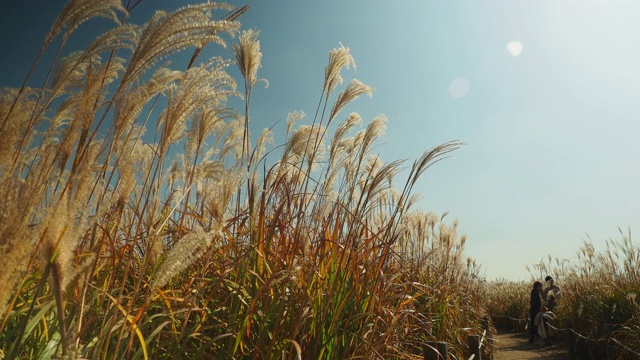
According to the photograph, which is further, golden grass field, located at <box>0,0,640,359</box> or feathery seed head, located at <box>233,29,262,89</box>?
feathery seed head, located at <box>233,29,262,89</box>

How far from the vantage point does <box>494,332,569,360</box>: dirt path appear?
305 inches

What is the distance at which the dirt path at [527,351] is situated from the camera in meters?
7.74

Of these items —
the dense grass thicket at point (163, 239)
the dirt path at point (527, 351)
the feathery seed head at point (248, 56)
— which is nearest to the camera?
the dense grass thicket at point (163, 239)

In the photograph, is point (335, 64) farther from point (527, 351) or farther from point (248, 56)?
point (527, 351)

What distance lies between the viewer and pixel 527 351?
8523 mm

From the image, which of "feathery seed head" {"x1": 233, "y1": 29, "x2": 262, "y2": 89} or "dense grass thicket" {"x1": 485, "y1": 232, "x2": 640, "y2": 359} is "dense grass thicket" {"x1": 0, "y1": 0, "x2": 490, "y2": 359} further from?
"dense grass thicket" {"x1": 485, "y1": 232, "x2": 640, "y2": 359}

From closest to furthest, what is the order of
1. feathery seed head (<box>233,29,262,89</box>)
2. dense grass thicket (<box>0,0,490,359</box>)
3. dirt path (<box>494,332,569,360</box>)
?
1. dense grass thicket (<box>0,0,490,359</box>)
2. feathery seed head (<box>233,29,262,89</box>)
3. dirt path (<box>494,332,569,360</box>)

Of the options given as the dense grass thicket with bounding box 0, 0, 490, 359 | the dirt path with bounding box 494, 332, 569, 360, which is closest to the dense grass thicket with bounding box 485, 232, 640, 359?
the dirt path with bounding box 494, 332, 569, 360

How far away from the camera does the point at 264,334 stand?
2.14 meters

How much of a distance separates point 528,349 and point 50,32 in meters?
9.57

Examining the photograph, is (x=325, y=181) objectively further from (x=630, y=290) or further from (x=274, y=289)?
(x=630, y=290)

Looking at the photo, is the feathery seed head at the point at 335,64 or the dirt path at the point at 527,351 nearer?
the feathery seed head at the point at 335,64

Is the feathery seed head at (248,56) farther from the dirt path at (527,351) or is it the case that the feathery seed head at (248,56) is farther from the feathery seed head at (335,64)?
the dirt path at (527,351)

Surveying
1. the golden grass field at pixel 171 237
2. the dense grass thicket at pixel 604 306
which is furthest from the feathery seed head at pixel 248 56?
the dense grass thicket at pixel 604 306
